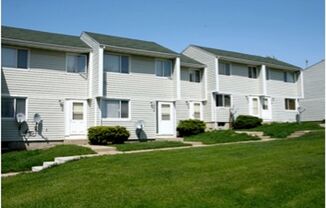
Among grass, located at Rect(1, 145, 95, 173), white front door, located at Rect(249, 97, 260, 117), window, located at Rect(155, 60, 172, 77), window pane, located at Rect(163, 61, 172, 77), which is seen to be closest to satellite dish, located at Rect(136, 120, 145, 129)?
window, located at Rect(155, 60, 172, 77)

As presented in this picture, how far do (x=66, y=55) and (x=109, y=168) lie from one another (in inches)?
454

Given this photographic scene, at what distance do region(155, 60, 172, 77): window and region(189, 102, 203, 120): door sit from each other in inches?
145

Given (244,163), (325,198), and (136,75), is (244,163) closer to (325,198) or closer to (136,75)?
(325,198)

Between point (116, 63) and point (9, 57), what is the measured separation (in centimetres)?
599

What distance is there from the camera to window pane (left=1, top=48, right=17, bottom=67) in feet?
64.0

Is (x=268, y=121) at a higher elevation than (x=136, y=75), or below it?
below

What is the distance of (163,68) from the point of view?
24.7m

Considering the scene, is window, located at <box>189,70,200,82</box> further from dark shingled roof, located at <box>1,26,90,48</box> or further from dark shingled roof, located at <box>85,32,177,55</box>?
dark shingled roof, located at <box>1,26,90,48</box>

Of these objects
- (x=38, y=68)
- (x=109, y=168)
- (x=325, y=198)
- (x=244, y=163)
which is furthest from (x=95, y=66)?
(x=325, y=198)

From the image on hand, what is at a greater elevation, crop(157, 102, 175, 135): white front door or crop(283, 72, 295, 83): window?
crop(283, 72, 295, 83): window

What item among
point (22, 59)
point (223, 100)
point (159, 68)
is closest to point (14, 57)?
point (22, 59)

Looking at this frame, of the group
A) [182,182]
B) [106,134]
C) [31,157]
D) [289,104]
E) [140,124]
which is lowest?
[182,182]

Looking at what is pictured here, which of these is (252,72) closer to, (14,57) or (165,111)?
(165,111)

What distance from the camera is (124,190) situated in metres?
8.66
